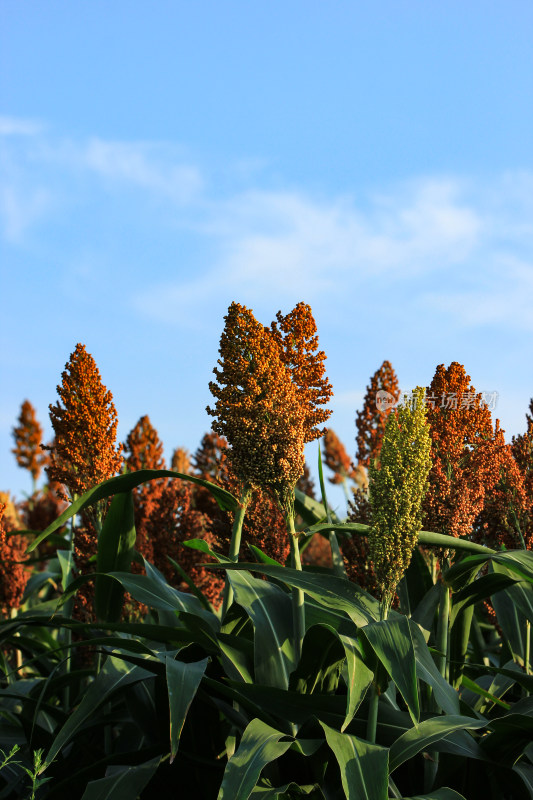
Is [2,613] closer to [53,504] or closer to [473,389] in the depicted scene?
[53,504]

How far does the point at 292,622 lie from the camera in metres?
2.63

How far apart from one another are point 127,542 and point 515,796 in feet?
5.62

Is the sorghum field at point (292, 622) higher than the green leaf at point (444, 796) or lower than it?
higher

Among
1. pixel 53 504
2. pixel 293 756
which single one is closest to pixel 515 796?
pixel 293 756

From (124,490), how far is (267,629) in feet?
2.85

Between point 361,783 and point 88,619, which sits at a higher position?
point 88,619

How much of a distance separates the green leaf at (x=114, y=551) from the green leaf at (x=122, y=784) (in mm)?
837

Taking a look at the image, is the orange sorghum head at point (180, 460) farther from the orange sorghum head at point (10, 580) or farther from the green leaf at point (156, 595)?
the green leaf at point (156, 595)

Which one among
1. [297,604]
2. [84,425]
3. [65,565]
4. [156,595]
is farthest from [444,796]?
[65,565]

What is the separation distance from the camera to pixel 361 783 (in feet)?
6.91

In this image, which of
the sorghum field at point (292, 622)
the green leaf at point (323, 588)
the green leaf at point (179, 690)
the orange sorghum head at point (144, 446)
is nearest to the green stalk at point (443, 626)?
the sorghum field at point (292, 622)

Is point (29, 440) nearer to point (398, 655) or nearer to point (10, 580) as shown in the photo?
point (10, 580)

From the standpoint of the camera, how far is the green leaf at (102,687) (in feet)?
8.67

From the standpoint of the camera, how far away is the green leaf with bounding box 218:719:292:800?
6.81 feet
